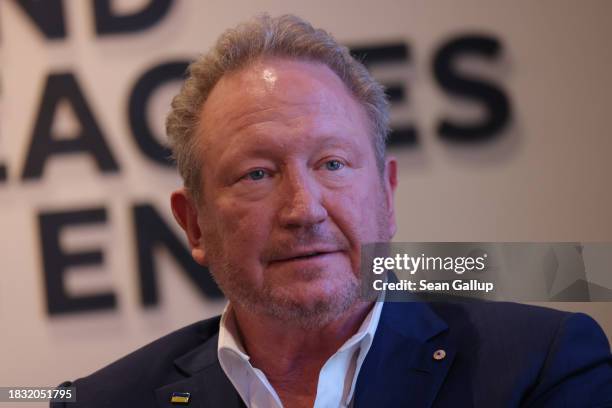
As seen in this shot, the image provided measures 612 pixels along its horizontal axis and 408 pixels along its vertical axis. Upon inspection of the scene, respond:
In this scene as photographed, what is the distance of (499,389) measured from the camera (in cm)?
139

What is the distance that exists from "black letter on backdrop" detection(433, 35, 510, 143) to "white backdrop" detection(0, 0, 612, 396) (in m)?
0.02

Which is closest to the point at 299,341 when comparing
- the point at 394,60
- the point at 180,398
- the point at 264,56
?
the point at 180,398

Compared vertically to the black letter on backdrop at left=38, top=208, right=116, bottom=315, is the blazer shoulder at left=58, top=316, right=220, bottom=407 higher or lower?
lower

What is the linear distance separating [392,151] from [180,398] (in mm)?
980

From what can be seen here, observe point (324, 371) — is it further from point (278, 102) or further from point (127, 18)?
point (127, 18)

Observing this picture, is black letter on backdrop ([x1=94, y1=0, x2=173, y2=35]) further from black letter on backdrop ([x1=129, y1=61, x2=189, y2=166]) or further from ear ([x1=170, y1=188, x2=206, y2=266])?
ear ([x1=170, y1=188, x2=206, y2=266])

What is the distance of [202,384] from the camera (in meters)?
1.68

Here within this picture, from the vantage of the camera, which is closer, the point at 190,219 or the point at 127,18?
the point at 190,219

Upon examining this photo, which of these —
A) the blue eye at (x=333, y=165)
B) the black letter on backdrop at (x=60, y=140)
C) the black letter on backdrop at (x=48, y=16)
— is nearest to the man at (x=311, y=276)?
the blue eye at (x=333, y=165)

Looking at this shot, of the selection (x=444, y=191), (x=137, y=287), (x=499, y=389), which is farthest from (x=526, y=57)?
(x=137, y=287)

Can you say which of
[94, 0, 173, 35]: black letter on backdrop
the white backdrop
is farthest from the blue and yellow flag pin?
[94, 0, 173, 35]: black letter on backdrop

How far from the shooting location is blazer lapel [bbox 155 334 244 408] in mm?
1628

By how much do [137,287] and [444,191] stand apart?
964mm

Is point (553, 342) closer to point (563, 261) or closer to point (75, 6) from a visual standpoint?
point (563, 261)
